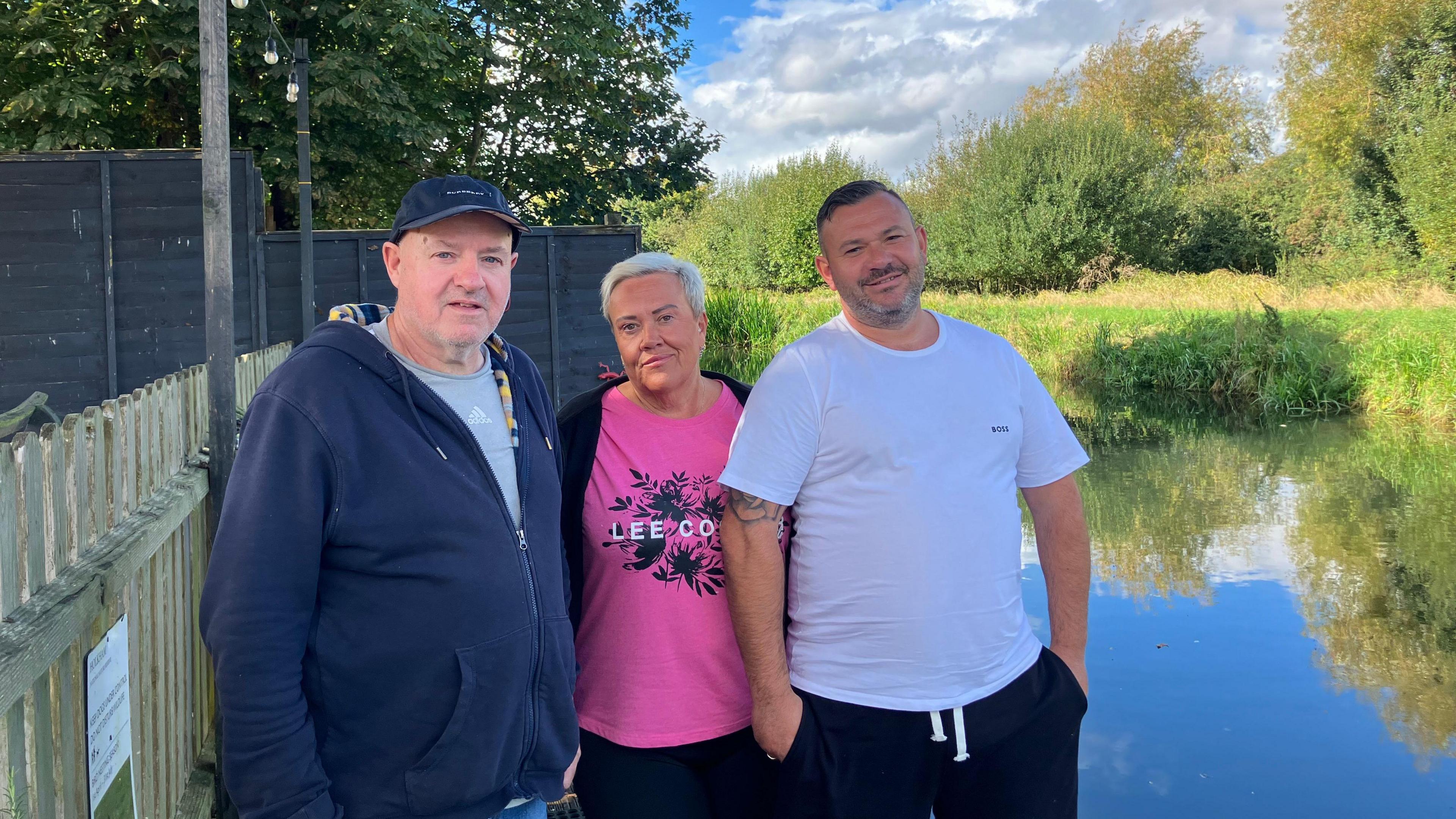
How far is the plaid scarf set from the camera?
1937 mm

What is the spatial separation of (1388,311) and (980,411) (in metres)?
20.4

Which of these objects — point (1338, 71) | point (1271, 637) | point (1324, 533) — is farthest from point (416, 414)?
point (1338, 71)

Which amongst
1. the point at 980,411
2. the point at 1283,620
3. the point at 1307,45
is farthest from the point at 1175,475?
the point at 1307,45

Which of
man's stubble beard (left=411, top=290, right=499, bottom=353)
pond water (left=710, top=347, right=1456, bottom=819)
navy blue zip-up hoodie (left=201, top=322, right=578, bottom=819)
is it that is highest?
man's stubble beard (left=411, top=290, right=499, bottom=353)

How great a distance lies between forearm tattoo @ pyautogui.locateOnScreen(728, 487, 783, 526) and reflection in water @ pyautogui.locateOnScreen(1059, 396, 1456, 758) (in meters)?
4.41

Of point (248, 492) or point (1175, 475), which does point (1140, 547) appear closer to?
point (1175, 475)

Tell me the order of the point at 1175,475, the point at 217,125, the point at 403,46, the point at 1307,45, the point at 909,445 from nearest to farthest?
the point at 909,445 → the point at 217,125 → the point at 1175,475 → the point at 403,46 → the point at 1307,45

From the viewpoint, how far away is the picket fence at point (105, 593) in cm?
170

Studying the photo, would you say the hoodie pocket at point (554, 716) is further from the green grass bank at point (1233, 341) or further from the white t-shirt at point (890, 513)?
the green grass bank at point (1233, 341)

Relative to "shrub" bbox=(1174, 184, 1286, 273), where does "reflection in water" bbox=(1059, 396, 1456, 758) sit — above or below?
below

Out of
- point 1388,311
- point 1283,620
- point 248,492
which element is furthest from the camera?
point 1388,311

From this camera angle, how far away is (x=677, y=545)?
235 cm

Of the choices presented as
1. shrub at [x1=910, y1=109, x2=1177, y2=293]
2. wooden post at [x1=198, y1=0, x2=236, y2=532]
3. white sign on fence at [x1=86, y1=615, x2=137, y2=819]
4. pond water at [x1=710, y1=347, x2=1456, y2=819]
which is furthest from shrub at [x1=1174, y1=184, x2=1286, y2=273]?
white sign on fence at [x1=86, y1=615, x2=137, y2=819]

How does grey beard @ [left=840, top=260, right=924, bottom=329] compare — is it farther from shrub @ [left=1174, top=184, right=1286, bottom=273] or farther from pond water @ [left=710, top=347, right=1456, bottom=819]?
shrub @ [left=1174, top=184, right=1286, bottom=273]
